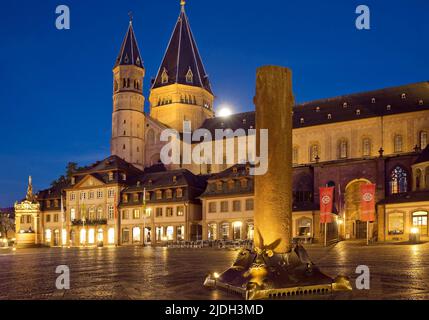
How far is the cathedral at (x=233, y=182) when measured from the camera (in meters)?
60.5

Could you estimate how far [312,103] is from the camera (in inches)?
3236

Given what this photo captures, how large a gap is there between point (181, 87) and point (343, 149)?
3696 cm

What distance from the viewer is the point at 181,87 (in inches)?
3880

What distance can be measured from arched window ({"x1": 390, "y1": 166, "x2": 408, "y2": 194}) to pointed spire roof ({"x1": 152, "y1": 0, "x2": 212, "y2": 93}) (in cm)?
4857

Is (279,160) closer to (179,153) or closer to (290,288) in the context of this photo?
(290,288)

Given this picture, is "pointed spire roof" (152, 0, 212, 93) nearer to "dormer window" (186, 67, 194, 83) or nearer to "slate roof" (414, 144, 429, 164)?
"dormer window" (186, 67, 194, 83)

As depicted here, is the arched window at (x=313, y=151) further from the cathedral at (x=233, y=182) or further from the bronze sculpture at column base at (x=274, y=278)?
the bronze sculpture at column base at (x=274, y=278)

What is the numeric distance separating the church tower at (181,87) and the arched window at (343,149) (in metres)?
31.5

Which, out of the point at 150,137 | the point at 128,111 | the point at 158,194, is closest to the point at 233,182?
the point at 158,194

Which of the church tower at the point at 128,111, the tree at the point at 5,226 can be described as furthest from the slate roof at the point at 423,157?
the tree at the point at 5,226

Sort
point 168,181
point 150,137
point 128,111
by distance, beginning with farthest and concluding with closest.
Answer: point 150,137
point 128,111
point 168,181

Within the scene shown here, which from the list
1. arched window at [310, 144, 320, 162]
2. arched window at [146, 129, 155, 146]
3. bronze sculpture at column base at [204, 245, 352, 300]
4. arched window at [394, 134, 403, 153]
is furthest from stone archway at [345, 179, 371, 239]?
bronze sculpture at column base at [204, 245, 352, 300]

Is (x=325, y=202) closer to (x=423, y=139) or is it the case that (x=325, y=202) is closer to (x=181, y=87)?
(x=423, y=139)

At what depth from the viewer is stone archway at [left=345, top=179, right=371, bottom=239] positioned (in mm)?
66750
